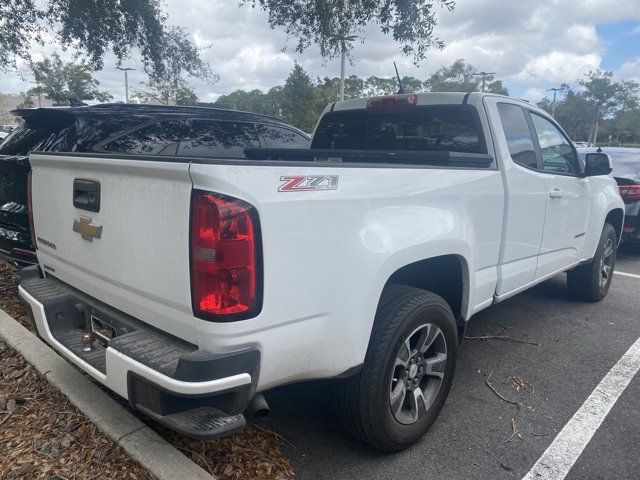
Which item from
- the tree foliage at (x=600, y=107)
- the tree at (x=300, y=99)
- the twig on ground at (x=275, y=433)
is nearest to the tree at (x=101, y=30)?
the twig on ground at (x=275, y=433)

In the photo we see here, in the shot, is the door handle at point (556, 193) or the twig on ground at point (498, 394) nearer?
the twig on ground at point (498, 394)

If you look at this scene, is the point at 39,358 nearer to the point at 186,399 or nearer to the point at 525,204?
the point at 186,399

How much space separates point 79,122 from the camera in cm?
401

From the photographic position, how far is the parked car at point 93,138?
3.90m

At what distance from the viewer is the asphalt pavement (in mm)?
2521

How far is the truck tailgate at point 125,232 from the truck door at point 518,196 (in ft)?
7.24

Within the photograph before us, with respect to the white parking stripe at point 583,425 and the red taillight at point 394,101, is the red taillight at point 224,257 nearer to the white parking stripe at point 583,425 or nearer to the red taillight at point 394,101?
the white parking stripe at point 583,425

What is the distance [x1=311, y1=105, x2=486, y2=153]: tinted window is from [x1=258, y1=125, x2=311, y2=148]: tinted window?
1.17m

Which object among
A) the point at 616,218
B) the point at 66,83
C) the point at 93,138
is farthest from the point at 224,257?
the point at 66,83

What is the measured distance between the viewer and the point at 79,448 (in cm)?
243

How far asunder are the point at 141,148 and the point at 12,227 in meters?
1.22

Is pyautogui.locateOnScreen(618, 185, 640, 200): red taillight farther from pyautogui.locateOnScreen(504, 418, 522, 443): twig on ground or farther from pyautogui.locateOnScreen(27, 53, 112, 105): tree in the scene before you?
pyautogui.locateOnScreen(27, 53, 112, 105): tree

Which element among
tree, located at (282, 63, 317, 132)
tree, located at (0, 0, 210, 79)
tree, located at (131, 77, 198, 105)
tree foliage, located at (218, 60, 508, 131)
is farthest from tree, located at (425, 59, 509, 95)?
tree, located at (0, 0, 210, 79)

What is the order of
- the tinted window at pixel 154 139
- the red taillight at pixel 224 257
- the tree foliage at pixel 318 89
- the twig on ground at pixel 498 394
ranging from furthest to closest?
the tree foliage at pixel 318 89 → the tinted window at pixel 154 139 → the twig on ground at pixel 498 394 → the red taillight at pixel 224 257
